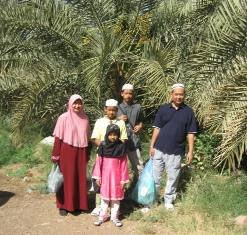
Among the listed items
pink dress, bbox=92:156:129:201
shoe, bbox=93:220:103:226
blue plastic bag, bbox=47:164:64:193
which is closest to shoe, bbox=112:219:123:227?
shoe, bbox=93:220:103:226

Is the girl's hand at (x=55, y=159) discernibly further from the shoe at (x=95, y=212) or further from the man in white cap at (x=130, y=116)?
the man in white cap at (x=130, y=116)

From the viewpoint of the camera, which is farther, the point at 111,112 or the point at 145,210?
the point at 145,210

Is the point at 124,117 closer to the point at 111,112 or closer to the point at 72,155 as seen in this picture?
the point at 111,112

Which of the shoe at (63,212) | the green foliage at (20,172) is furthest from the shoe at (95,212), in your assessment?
the green foliage at (20,172)

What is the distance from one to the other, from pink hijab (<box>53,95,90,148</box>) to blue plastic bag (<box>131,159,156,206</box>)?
2.80 ft

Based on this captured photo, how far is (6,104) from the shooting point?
10461 mm

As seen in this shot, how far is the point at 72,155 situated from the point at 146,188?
1014 millimetres

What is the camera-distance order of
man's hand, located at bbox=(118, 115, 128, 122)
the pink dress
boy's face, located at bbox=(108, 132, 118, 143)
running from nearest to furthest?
1. boy's face, located at bbox=(108, 132, 118, 143)
2. the pink dress
3. man's hand, located at bbox=(118, 115, 128, 122)

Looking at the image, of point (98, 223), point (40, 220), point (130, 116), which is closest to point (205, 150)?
point (130, 116)

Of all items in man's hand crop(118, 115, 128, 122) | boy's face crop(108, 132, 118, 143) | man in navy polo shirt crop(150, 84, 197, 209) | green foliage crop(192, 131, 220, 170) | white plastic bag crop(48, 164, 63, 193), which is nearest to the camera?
boy's face crop(108, 132, 118, 143)

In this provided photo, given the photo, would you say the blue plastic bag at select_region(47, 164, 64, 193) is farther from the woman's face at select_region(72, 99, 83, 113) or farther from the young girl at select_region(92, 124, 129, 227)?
the woman's face at select_region(72, 99, 83, 113)

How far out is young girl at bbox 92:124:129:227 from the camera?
6.41 m

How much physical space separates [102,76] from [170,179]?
2547 mm

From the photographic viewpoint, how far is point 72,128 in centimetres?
667
